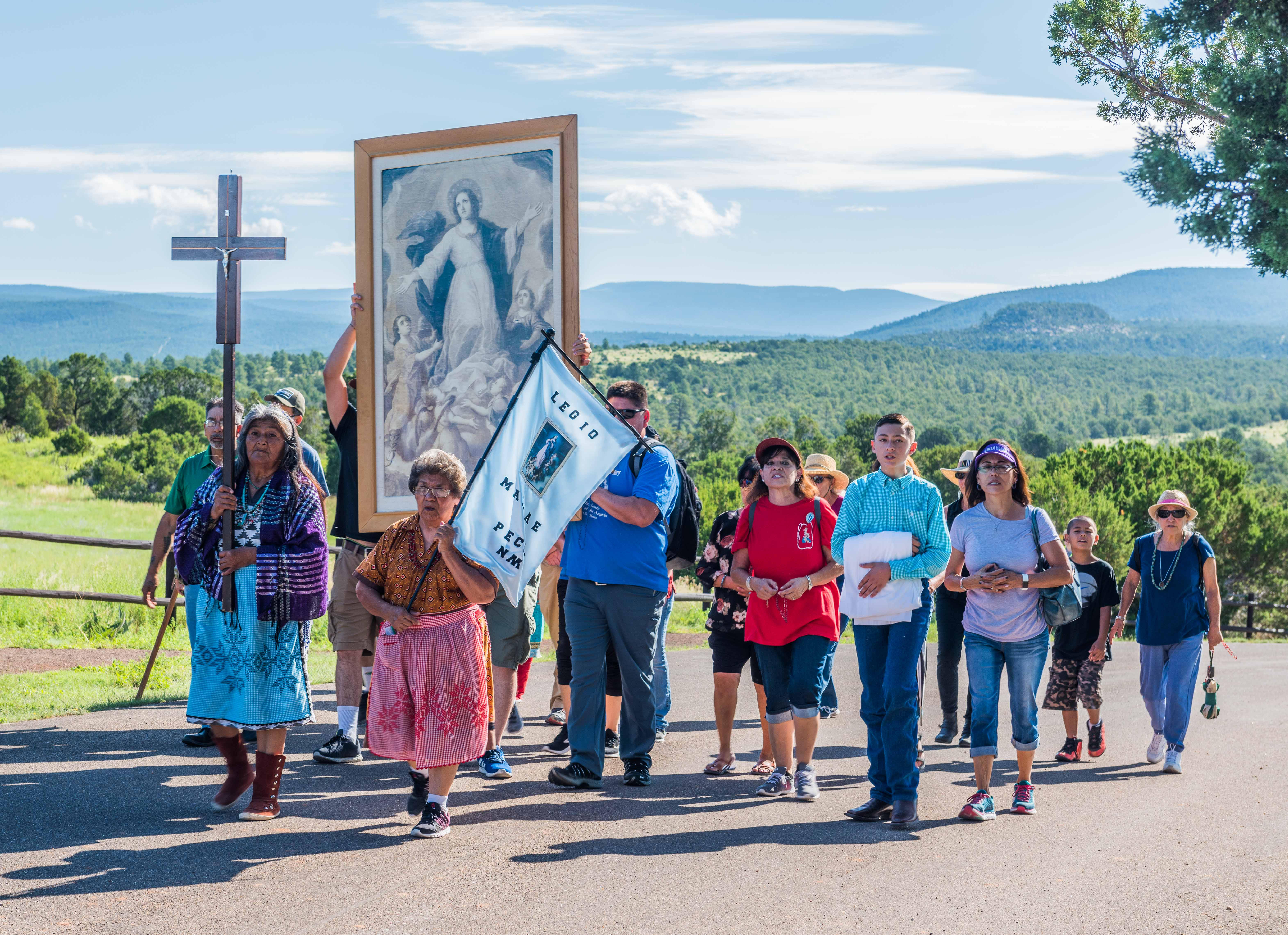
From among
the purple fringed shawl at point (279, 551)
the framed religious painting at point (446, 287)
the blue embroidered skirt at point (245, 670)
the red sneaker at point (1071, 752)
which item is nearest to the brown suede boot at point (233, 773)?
the blue embroidered skirt at point (245, 670)

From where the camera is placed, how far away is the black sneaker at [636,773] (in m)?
7.01

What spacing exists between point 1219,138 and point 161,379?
79.4m

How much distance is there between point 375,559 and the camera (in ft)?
19.3

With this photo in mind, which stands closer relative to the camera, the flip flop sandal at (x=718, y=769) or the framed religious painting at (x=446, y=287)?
the flip flop sandal at (x=718, y=769)

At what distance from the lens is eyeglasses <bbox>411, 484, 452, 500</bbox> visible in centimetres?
587

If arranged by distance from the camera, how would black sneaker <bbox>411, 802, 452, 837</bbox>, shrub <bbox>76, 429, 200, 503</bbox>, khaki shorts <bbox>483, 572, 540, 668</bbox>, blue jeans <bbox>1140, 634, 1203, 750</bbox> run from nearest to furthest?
black sneaker <bbox>411, 802, 452, 837</bbox> < khaki shorts <bbox>483, 572, 540, 668</bbox> < blue jeans <bbox>1140, 634, 1203, 750</bbox> < shrub <bbox>76, 429, 200, 503</bbox>

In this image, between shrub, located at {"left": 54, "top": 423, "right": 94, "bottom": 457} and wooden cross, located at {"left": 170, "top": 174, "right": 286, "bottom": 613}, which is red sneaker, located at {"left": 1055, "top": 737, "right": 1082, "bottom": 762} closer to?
wooden cross, located at {"left": 170, "top": 174, "right": 286, "bottom": 613}

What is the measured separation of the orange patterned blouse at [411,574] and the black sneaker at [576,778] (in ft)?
4.79

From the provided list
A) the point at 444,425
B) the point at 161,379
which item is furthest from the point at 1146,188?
the point at 161,379

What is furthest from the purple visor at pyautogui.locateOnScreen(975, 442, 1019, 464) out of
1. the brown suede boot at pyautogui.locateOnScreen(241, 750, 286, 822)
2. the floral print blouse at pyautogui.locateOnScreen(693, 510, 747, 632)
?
the brown suede boot at pyautogui.locateOnScreen(241, 750, 286, 822)

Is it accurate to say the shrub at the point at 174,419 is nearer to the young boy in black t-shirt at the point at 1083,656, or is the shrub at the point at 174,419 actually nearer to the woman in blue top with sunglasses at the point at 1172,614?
the young boy in black t-shirt at the point at 1083,656

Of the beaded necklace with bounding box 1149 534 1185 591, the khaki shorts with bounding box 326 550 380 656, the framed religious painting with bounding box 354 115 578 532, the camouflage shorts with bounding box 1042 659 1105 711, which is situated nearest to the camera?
the khaki shorts with bounding box 326 550 380 656

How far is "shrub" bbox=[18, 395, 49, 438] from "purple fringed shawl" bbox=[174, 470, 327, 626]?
3154 inches

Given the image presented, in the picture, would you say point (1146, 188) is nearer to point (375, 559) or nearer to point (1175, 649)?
point (1175, 649)
